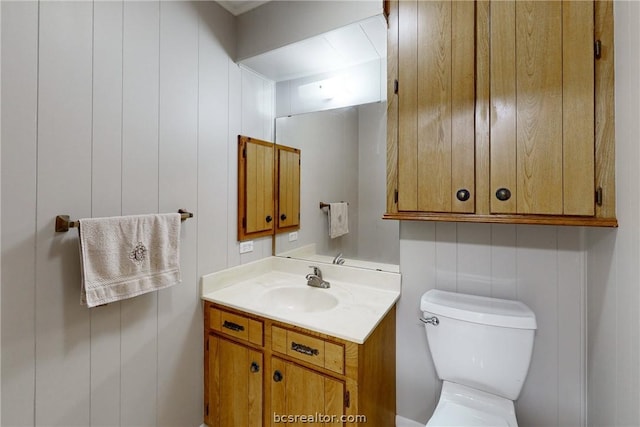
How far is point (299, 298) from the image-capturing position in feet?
5.87

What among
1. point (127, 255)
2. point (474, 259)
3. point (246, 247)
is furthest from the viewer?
point (246, 247)

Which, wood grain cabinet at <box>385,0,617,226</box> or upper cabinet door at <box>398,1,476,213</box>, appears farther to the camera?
upper cabinet door at <box>398,1,476,213</box>

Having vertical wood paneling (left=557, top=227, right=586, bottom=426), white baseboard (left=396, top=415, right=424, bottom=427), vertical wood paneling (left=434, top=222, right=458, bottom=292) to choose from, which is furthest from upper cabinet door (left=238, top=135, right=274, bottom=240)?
vertical wood paneling (left=557, top=227, right=586, bottom=426)

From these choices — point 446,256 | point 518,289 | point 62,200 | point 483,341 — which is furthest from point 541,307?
point 62,200

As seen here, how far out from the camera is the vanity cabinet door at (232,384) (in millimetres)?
1451

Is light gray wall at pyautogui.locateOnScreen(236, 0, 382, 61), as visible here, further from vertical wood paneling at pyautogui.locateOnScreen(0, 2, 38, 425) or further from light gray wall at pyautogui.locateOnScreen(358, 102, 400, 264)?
vertical wood paneling at pyautogui.locateOnScreen(0, 2, 38, 425)

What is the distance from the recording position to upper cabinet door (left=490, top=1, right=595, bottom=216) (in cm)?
105

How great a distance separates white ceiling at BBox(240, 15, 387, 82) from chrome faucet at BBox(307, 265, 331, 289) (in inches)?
51.8

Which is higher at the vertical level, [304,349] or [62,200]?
[62,200]

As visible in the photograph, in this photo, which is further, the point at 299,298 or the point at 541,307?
the point at 299,298

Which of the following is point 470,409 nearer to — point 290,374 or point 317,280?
point 290,374

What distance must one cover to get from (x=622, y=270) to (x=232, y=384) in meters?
1.72

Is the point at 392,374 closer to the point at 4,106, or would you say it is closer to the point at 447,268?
the point at 447,268

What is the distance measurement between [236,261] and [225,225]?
0.25m
